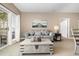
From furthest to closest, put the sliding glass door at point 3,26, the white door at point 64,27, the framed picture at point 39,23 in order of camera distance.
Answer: the framed picture at point 39,23
the white door at point 64,27
the sliding glass door at point 3,26

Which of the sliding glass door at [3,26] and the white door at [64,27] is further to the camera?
the white door at [64,27]

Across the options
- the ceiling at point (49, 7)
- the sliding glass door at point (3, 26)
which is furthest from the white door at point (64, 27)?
the sliding glass door at point (3, 26)

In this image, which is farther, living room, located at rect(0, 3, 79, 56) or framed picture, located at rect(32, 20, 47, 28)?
framed picture, located at rect(32, 20, 47, 28)

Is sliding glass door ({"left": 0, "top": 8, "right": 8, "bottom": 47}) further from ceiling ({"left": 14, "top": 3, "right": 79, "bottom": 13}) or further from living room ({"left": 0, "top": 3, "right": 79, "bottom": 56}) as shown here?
ceiling ({"left": 14, "top": 3, "right": 79, "bottom": 13})

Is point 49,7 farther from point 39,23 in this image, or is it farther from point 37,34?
point 37,34

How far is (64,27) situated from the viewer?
4.65 meters

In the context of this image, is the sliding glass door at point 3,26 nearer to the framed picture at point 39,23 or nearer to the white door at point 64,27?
the framed picture at point 39,23

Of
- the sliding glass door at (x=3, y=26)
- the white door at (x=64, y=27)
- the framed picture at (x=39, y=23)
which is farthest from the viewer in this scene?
the framed picture at (x=39, y=23)

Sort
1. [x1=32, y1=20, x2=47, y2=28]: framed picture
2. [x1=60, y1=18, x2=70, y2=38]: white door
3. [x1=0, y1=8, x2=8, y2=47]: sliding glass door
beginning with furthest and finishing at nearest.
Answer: [x1=32, y1=20, x2=47, y2=28]: framed picture → [x1=60, y1=18, x2=70, y2=38]: white door → [x1=0, y1=8, x2=8, y2=47]: sliding glass door

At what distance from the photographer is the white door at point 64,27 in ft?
15.3

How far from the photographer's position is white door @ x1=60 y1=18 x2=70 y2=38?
15.3ft

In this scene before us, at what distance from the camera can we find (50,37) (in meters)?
5.11

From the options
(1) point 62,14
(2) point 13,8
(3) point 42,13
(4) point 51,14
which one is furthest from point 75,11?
(2) point 13,8

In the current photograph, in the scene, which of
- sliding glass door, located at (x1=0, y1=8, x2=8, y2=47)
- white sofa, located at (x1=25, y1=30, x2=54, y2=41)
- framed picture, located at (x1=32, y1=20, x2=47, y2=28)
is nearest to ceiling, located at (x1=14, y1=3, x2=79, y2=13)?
framed picture, located at (x1=32, y1=20, x2=47, y2=28)
